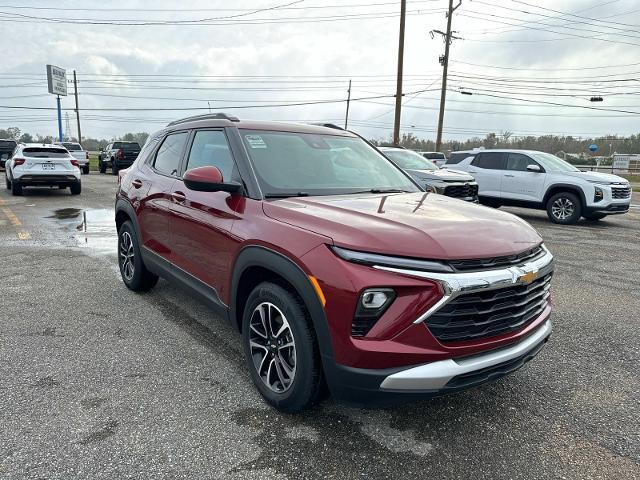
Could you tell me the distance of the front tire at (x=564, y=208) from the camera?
10914mm

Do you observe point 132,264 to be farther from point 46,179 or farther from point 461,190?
point 46,179

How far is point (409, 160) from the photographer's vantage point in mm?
11562

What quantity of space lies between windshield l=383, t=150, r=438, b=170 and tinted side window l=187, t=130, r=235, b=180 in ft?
25.2

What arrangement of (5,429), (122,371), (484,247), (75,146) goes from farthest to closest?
1. (75,146)
2. (122,371)
3. (5,429)
4. (484,247)

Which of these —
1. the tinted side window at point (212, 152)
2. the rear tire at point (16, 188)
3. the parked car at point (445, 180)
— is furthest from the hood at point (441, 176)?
the rear tire at point (16, 188)

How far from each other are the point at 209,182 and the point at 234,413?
145cm

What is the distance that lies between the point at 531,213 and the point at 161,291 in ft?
37.4

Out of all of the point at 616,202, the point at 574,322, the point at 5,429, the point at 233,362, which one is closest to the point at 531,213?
the point at 616,202

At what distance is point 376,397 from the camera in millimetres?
2277

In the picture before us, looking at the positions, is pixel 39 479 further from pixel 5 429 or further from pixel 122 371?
pixel 122 371

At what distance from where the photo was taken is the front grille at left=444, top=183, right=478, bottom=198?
32.9 feet

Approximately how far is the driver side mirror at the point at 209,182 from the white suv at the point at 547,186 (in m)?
10.1

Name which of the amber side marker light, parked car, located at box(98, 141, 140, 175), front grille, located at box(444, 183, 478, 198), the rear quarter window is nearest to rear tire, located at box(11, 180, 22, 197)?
the rear quarter window

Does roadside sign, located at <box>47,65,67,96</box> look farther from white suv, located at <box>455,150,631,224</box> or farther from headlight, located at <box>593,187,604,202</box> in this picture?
headlight, located at <box>593,187,604,202</box>
